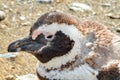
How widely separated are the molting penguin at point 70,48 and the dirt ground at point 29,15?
105 centimetres

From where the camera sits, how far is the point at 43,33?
335 centimetres

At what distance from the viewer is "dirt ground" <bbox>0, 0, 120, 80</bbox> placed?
186 inches

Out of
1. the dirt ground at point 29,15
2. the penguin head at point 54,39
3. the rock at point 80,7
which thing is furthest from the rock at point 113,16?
the penguin head at point 54,39

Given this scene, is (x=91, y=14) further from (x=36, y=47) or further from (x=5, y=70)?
(x=36, y=47)

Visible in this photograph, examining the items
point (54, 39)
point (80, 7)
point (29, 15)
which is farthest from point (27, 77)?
point (80, 7)

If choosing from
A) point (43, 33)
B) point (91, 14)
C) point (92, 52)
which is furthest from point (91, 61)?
→ point (91, 14)

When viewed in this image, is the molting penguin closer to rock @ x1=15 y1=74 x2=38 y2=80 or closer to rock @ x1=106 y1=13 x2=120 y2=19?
rock @ x1=15 y1=74 x2=38 y2=80

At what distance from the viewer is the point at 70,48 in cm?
336

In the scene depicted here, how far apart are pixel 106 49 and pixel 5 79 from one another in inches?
42.3

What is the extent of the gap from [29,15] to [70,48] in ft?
6.98

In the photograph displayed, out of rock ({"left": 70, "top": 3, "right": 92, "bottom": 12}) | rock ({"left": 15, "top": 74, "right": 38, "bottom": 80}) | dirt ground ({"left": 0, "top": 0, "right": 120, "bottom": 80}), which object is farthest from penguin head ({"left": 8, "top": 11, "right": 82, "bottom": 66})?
rock ({"left": 70, "top": 3, "right": 92, "bottom": 12})

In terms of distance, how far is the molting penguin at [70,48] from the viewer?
3.32 metres

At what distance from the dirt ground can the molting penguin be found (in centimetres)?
105

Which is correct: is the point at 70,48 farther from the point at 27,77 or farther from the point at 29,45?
the point at 27,77
